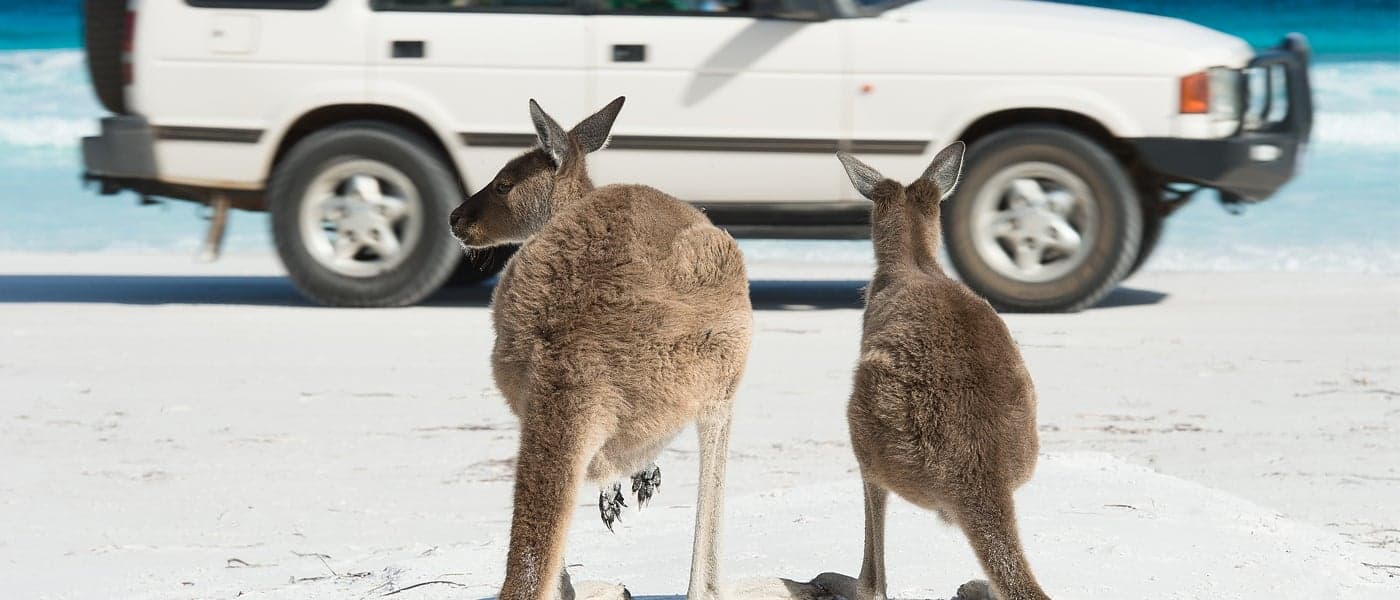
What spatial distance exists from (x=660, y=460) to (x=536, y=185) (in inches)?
90.5

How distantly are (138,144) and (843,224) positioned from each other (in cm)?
354

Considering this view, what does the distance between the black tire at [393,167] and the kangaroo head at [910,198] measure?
199 inches

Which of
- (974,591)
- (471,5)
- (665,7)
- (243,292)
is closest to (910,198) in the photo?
(974,591)

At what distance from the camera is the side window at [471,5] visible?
8555 millimetres

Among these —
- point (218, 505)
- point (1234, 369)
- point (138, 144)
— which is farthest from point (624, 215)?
point (138, 144)

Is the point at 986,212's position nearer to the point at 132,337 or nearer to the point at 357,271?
the point at 357,271

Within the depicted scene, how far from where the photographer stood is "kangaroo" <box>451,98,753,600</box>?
2.85 metres

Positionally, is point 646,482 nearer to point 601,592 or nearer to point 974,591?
point 601,592

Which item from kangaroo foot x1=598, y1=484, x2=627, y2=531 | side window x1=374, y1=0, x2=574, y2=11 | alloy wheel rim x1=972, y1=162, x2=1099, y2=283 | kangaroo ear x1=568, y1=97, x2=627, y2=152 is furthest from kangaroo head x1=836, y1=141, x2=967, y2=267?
side window x1=374, y1=0, x2=574, y2=11

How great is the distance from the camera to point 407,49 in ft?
28.3

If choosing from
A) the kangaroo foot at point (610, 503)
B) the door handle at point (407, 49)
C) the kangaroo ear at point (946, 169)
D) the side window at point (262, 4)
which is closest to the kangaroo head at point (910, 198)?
the kangaroo ear at point (946, 169)

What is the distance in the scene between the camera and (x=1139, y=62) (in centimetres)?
848

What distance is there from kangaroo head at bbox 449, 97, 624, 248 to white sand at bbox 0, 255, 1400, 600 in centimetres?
89

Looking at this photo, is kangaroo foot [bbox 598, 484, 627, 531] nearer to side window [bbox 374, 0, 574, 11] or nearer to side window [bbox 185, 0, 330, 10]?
side window [bbox 374, 0, 574, 11]
